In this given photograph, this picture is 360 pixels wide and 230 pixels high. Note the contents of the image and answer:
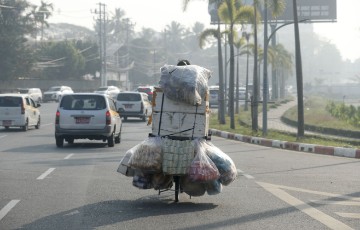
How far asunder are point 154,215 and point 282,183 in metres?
4.63

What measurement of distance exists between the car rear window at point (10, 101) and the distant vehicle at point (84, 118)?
934cm

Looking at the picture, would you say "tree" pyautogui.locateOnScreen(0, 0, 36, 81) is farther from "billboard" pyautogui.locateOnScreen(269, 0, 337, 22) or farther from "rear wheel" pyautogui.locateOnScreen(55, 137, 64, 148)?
"rear wheel" pyautogui.locateOnScreen(55, 137, 64, 148)

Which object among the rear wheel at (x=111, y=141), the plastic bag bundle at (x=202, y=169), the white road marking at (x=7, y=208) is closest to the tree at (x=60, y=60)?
the rear wheel at (x=111, y=141)

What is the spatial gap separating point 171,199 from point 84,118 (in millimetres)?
12554

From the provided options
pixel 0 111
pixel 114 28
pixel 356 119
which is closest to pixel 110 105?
pixel 0 111

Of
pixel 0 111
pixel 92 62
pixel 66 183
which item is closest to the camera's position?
pixel 66 183

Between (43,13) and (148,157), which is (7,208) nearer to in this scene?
(148,157)

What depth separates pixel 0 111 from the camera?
33.6 meters

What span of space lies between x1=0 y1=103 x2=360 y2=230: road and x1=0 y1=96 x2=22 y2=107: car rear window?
13682 mm

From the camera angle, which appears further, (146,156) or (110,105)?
(110,105)

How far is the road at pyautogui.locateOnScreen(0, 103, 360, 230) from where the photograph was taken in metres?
9.98

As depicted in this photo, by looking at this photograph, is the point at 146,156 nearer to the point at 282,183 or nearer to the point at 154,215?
the point at 154,215

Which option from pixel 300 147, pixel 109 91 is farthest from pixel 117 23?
pixel 300 147

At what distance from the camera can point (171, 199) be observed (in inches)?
485
